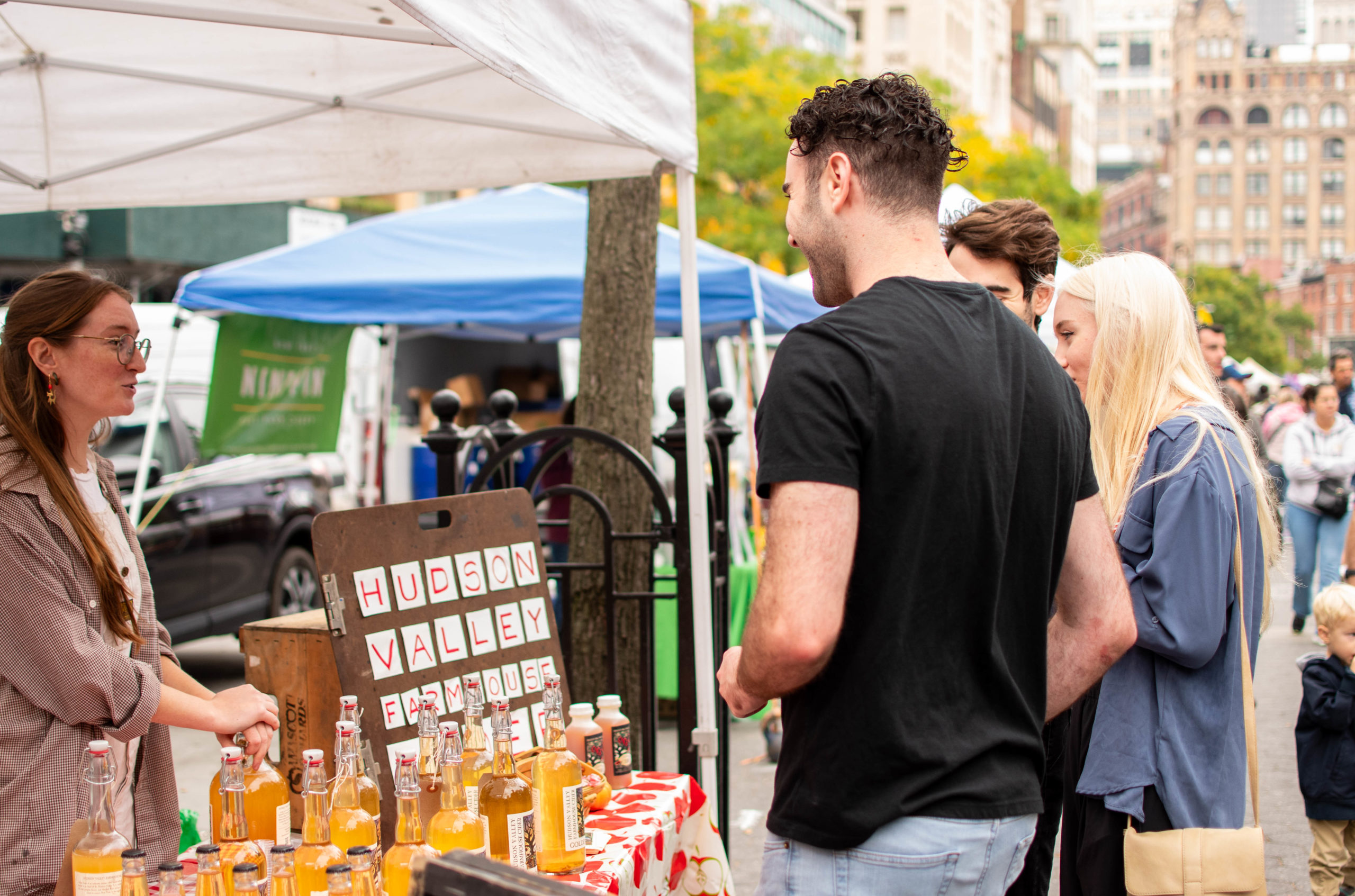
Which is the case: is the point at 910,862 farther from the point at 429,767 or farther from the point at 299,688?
Answer: the point at 299,688

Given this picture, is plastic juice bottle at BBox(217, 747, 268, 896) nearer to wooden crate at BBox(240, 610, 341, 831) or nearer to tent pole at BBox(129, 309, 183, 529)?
wooden crate at BBox(240, 610, 341, 831)

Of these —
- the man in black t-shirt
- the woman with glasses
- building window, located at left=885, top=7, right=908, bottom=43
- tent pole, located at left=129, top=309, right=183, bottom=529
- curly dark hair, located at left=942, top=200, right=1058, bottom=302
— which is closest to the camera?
the man in black t-shirt

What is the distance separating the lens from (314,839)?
1897mm

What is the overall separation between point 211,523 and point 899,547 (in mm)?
6453

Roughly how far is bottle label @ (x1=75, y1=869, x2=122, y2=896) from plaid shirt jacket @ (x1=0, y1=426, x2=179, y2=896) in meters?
0.31

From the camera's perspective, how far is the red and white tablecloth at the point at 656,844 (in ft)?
7.54

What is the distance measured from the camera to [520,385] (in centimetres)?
1373

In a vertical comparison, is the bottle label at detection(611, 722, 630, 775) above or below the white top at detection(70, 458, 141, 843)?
below

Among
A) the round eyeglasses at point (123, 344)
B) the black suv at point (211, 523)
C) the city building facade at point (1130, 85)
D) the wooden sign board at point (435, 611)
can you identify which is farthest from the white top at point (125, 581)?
the city building facade at point (1130, 85)

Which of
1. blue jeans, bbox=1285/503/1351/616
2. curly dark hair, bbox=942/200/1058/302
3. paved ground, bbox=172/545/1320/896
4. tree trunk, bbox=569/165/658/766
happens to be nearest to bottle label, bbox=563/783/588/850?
paved ground, bbox=172/545/1320/896

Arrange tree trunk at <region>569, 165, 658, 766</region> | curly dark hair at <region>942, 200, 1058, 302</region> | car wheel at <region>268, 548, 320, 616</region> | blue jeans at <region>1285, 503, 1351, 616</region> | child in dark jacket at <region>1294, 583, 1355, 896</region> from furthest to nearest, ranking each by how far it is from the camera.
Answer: blue jeans at <region>1285, 503, 1351, 616</region> < car wheel at <region>268, 548, 320, 616</region> < tree trunk at <region>569, 165, 658, 766</region> < child in dark jacket at <region>1294, 583, 1355, 896</region> < curly dark hair at <region>942, 200, 1058, 302</region>

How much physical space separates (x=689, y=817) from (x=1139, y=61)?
195m

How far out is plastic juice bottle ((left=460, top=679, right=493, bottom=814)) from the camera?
2.16 metres

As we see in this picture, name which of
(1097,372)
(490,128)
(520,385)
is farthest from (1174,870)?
(520,385)
